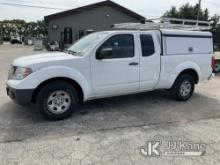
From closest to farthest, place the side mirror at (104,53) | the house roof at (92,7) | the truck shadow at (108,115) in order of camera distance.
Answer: the truck shadow at (108,115) → the side mirror at (104,53) → the house roof at (92,7)

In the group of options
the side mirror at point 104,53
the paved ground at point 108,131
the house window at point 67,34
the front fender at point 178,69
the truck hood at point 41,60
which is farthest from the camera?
the house window at point 67,34

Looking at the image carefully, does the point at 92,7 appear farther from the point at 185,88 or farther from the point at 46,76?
the point at 46,76

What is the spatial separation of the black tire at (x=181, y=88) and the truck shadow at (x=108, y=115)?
173 mm

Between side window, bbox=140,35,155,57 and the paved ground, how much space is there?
1305 mm

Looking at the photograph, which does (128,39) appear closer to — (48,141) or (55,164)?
(48,141)

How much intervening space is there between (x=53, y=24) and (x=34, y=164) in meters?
25.5

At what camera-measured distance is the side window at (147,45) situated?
5992 millimetres

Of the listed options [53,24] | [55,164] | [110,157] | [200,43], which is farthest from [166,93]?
[53,24]

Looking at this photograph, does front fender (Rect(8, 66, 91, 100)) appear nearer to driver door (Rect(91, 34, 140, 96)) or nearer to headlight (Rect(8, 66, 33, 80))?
headlight (Rect(8, 66, 33, 80))

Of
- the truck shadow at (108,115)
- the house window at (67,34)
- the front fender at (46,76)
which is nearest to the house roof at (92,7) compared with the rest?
the house window at (67,34)

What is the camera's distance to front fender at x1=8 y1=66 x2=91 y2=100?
4.82 metres

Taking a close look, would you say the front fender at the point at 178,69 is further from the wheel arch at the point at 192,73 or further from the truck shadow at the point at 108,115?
A: the truck shadow at the point at 108,115

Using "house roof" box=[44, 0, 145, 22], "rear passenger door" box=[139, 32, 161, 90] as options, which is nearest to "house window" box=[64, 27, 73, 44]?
"house roof" box=[44, 0, 145, 22]

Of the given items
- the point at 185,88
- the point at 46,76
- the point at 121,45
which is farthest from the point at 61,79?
the point at 185,88
